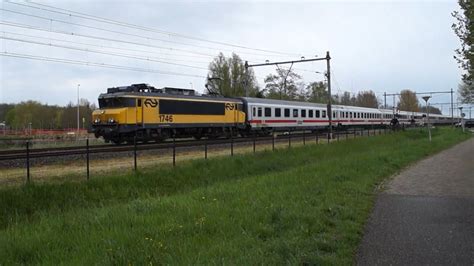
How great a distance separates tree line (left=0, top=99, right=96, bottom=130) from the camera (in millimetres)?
86750

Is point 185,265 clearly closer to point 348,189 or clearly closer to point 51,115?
point 348,189

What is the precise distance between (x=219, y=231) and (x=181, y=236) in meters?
0.59

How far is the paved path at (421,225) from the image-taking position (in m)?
5.81

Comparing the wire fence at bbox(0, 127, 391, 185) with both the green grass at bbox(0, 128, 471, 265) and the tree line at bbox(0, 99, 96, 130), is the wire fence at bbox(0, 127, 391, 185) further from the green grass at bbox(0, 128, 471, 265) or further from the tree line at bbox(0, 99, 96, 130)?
the tree line at bbox(0, 99, 96, 130)

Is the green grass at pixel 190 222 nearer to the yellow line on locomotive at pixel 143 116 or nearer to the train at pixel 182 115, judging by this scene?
the train at pixel 182 115

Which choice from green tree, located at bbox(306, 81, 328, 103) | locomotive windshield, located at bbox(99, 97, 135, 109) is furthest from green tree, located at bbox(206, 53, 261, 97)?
→ locomotive windshield, located at bbox(99, 97, 135, 109)

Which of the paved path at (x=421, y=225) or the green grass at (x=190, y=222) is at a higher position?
the green grass at (x=190, y=222)

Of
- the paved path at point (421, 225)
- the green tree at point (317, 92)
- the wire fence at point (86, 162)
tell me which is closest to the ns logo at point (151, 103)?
the wire fence at point (86, 162)

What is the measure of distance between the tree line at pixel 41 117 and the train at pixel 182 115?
55633mm

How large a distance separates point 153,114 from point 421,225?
2003 cm

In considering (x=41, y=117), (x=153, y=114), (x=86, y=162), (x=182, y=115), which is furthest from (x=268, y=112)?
(x=41, y=117)

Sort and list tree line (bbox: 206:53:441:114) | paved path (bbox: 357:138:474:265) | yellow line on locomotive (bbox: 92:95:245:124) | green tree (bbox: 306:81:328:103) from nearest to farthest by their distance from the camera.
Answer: paved path (bbox: 357:138:474:265)
yellow line on locomotive (bbox: 92:95:245:124)
tree line (bbox: 206:53:441:114)
green tree (bbox: 306:81:328:103)

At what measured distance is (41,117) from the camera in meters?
90.1

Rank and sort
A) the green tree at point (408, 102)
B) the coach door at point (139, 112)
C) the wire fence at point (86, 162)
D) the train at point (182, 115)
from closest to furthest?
1. the wire fence at point (86, 162)
2. the train at point (182, 115)
3. the coach door at point (139, 112)
4. the green tree at point (408, 102)
